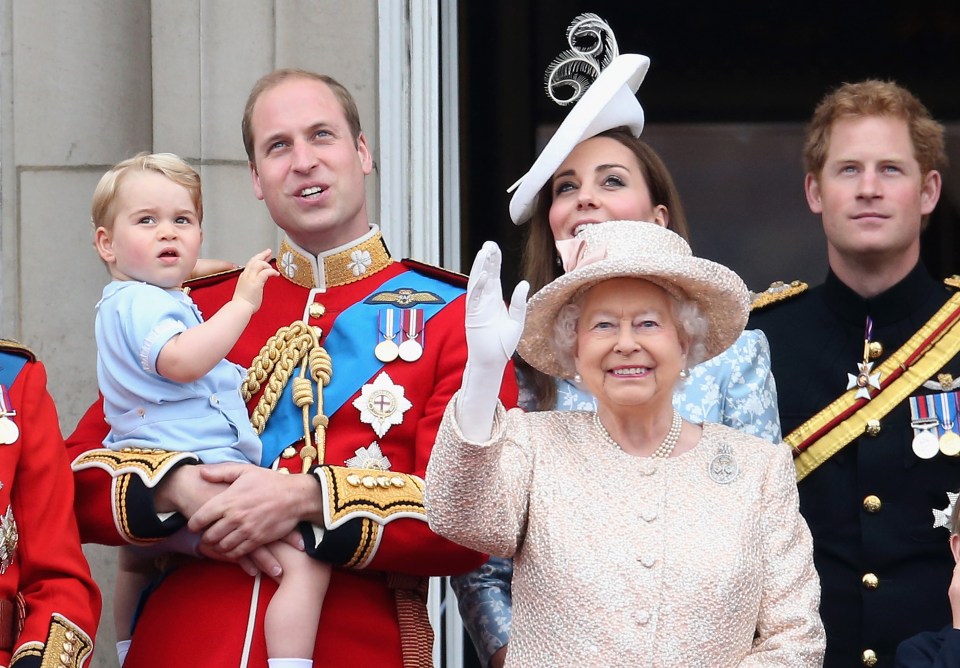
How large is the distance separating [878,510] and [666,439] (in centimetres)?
80

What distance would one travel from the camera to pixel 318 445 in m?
3.72

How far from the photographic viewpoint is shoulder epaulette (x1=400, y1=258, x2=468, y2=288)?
3.92 m

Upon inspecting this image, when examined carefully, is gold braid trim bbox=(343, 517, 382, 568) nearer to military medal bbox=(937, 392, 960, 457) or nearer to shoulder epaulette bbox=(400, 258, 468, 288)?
shoulder epaulette bbox=(400, 258, 468, 288)

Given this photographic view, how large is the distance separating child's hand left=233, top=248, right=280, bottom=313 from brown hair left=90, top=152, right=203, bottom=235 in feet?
0.66

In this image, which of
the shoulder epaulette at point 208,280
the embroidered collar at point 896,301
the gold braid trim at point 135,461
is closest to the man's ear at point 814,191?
the embroidered collar at point 896,301

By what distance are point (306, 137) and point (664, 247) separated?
0.94 m

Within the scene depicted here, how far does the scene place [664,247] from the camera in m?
3.32

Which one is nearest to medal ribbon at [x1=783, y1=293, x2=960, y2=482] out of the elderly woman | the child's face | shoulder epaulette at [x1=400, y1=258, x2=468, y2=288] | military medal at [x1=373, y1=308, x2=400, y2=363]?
the elderly woman

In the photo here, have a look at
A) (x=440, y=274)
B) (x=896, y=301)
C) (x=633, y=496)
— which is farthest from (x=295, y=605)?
(x=896, y=301)

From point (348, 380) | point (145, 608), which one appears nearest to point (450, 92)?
point (348, 380)

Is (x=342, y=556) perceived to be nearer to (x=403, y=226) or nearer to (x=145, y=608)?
(x=145, y=608)

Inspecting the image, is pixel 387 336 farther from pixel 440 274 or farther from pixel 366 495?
pixel 366 495

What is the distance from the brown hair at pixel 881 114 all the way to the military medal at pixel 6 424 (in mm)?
1876

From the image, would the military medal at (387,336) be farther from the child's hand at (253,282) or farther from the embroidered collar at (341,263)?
the child's hand at (253,282)
